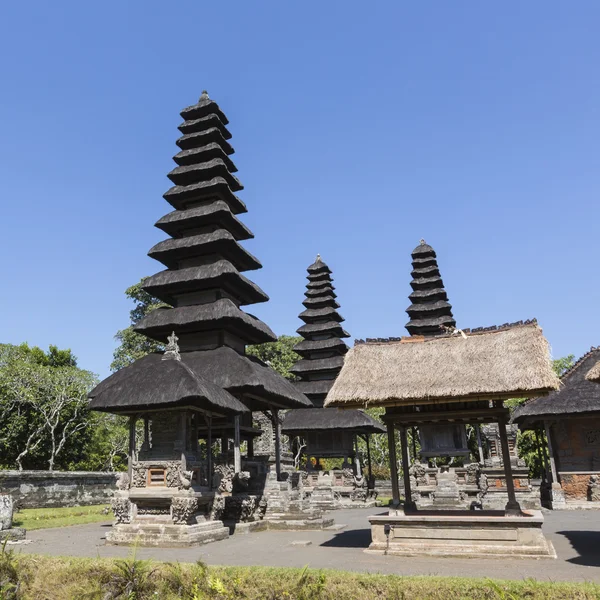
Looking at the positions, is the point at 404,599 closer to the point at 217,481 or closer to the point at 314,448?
the point at 217,481

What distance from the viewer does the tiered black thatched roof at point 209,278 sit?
66.2ft

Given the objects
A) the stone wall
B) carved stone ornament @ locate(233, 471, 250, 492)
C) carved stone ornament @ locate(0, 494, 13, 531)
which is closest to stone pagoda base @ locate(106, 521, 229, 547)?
carved stone ornament @ locate(0, 494, 13, 531)

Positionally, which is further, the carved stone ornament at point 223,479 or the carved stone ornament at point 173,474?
the carved stone ornament at point 223,479

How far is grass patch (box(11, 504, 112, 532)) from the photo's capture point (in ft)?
61.2

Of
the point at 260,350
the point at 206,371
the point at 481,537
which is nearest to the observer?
the point at 481,537

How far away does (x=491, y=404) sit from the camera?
12969mm

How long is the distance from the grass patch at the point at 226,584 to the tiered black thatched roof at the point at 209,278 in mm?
9150

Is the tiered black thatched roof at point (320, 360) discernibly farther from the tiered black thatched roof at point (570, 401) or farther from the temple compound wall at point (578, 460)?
the temple compound wall at point (578, 460)

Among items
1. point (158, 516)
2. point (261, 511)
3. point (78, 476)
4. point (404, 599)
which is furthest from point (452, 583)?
point (78, 476)

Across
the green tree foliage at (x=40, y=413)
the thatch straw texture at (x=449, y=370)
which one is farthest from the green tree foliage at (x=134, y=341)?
the thatch straw texture at (x=449, y=370)

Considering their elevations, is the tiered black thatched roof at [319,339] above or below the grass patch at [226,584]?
above

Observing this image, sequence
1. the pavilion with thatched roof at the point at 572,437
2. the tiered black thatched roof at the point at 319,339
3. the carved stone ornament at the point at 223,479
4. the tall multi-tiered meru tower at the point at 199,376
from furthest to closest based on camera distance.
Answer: the tiered black thatched roof at the point at 319,339
the pavilion with thatched roof at the point at 572,437
the carved stone ornament at the point at 223,479
the tall multi-tiered meru tower at the point at 199,376

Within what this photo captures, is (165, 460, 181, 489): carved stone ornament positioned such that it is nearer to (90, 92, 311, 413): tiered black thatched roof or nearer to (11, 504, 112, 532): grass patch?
(90, 92, 311, 413): tiered black thatched roof

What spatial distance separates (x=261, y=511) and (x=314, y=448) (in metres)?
17.2
